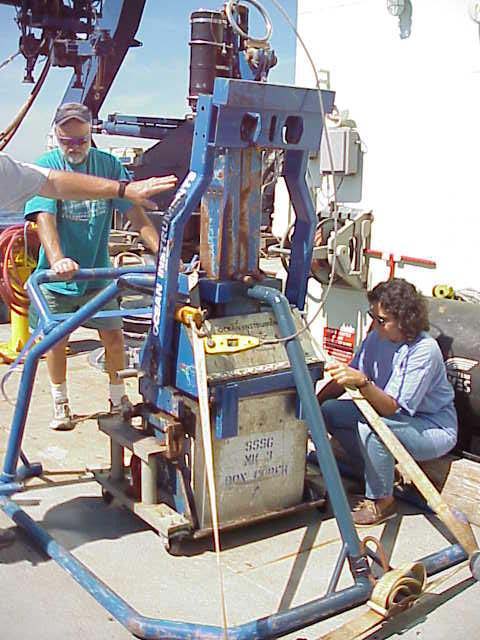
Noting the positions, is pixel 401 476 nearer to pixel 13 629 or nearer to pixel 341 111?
pixel 13 629

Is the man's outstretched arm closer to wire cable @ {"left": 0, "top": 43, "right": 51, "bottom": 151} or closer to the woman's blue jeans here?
the woman's blue jeans

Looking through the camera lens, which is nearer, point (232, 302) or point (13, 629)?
point (13, 629)

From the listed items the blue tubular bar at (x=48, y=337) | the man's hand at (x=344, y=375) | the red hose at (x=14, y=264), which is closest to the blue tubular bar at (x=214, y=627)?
the blue tubular bar at (x=48, y=337)

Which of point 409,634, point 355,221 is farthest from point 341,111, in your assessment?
point 409,634

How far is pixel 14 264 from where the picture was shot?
233 inches

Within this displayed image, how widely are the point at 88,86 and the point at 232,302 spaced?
1190cm

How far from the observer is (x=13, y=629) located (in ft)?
8.52

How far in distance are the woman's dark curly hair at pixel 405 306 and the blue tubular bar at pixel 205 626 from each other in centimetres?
112

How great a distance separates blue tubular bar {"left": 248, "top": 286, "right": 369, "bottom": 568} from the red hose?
A: 3284 millimetres

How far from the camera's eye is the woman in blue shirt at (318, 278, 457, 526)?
3379 millimetres

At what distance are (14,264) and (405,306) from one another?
3.45m

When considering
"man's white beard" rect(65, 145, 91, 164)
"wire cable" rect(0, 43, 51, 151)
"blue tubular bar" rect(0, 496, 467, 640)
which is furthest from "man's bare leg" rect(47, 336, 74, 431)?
"wire cable" rect(0, 43, 51, 151)

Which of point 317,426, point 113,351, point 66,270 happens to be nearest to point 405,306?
point 317,426

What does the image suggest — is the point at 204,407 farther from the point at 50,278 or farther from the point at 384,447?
the point at 50,278
